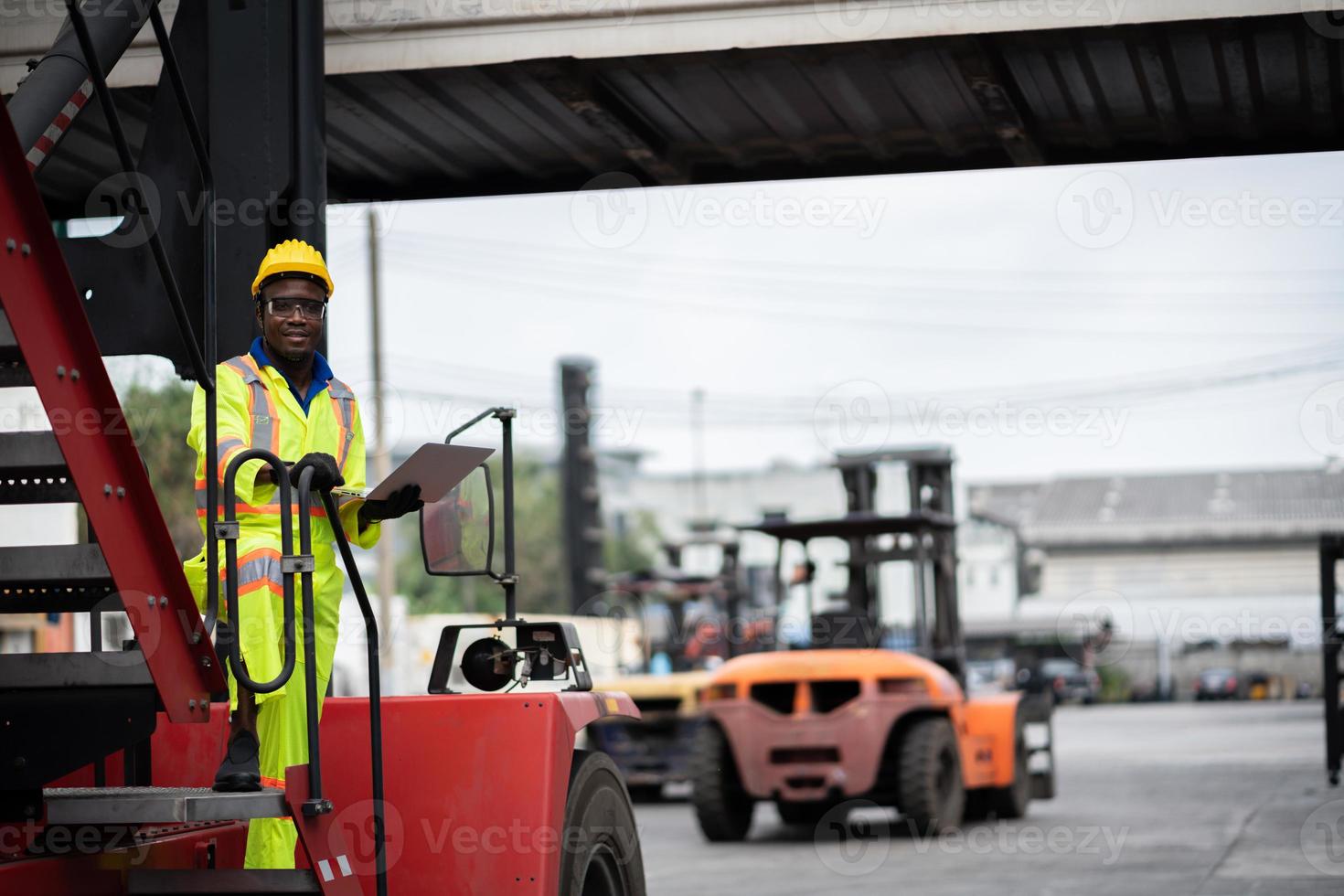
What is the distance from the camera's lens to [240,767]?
4133mm

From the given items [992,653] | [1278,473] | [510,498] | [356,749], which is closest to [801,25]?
[510,498]

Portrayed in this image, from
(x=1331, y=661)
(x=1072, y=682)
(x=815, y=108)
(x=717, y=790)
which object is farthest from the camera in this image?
(x=1072, y=682)

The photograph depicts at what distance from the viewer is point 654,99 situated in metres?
7.87

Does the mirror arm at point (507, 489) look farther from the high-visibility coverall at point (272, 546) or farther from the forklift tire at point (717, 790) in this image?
the forklift tire at point (717, 790)

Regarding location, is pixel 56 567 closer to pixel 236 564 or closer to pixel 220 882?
pixel 236 564

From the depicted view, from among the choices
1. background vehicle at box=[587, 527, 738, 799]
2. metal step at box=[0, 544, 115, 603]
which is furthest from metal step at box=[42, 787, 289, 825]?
background vehicle at box=[587, 527, 738, 799]

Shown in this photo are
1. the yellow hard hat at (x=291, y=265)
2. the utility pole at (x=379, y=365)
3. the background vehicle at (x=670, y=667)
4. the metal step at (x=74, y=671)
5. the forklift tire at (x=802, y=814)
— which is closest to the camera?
the metal step at (x=74, y=671)

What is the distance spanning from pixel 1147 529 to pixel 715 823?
5779 centimetres

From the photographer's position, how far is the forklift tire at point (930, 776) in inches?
572

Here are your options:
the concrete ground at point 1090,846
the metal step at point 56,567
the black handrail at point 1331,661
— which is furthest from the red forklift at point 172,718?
the black handrail at point 1331,661

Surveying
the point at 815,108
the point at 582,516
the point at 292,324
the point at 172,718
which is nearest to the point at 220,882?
the point at 172,718

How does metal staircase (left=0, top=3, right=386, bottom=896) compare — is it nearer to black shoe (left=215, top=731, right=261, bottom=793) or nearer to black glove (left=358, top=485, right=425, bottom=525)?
black shoe (left=215, top=731, right=261, bottom=793)

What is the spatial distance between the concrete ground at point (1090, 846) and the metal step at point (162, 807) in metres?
7.65

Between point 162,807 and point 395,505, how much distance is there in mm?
1034
